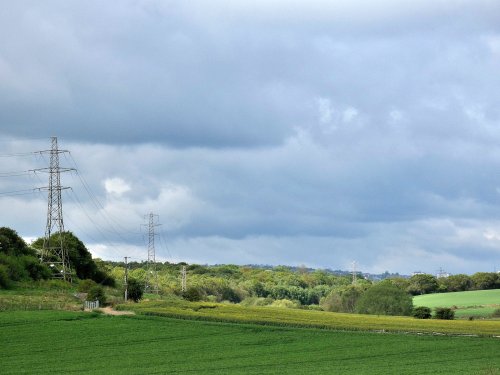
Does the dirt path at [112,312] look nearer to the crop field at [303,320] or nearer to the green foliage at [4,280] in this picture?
the crop field at [303,320]

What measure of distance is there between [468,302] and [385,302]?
90.2 feet

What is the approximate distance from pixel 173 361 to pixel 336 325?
112 ft

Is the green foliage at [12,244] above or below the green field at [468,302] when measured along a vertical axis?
above

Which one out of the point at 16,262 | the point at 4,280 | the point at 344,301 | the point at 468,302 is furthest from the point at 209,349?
the point at 344,301

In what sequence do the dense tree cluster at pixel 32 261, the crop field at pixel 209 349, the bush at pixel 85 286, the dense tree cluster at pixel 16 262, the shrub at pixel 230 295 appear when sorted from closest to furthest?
1. the crop field at pixel 209 349
2. the dense tree cluster at pixel 16 262
3. the bush at pixel 85 286
4. the dense tree cluster at pixel 32 261
5. the shrub at pixel 230 295

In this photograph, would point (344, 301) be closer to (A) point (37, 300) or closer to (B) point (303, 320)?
(B) point (303, 320)

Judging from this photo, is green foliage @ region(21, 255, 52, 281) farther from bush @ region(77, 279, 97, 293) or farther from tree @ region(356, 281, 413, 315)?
tree @ region(356, 281, 413, 315)

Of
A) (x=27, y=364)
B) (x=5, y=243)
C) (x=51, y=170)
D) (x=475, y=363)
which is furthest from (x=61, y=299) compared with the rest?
(x=475, y=363)

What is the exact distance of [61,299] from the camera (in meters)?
97.7

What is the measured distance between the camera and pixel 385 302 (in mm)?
145750

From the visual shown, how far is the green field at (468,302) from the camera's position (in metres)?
146

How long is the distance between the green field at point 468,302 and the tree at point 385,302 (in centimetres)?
861

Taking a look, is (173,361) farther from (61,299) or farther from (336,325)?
(61,299)

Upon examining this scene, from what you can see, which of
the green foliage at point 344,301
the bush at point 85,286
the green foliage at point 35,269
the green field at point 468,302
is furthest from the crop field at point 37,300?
the green foliage at point 344,301
